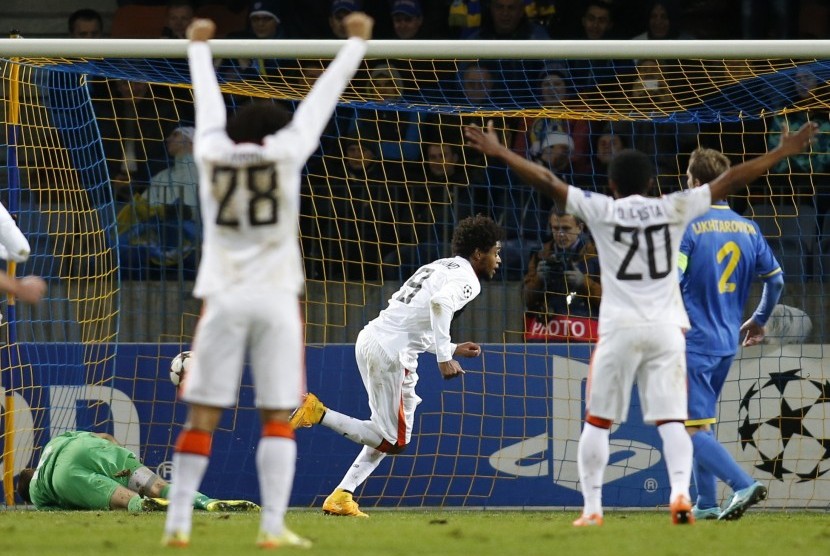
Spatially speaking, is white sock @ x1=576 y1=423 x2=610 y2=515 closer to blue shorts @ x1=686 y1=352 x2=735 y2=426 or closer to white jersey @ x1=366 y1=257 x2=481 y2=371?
blue shorts @ x1=686 y1=352 x2=735 y2=426

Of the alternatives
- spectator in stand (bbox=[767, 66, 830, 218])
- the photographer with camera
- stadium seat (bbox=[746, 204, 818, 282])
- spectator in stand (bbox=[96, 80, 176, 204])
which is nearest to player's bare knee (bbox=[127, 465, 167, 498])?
the photographer with camera

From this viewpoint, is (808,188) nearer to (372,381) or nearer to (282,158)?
(372,381)

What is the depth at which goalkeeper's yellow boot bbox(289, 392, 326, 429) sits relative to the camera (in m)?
9.88

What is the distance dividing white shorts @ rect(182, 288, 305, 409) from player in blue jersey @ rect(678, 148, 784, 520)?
138 inches

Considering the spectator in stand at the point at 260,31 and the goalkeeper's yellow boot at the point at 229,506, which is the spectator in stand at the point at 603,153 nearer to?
the spectator in stand at the point at 260,31

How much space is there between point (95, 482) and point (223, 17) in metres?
7.26

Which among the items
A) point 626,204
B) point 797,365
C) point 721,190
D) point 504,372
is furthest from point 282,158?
point 797,365

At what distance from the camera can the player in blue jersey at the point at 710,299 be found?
340 inches

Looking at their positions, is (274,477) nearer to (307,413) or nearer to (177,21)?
(307,413)

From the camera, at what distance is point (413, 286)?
32.8 ft

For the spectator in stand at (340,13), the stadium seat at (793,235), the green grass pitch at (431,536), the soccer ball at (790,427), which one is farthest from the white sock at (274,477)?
the spectator in stand at (340,13)

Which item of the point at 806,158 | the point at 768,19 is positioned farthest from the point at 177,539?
the point at 768,19

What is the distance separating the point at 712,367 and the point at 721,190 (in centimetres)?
166

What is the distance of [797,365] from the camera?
11.1m
